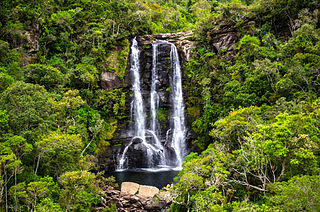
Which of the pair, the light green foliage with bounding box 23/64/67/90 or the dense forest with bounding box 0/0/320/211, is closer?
the dense forest with bounding box 0/0/320/211

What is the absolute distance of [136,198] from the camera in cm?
1744

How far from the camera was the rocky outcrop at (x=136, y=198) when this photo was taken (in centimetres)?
1661

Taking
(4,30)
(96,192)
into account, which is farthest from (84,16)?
(96,192)

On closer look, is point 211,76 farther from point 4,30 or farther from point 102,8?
point 4,30

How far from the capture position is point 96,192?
16156 millimetres

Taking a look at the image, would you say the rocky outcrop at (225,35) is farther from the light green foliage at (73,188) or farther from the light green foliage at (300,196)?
the light green foliage at (73,188)

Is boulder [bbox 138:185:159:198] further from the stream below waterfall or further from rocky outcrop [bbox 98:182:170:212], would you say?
the stream below waterfall

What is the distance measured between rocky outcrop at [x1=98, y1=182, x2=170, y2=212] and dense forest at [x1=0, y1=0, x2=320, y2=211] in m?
1.08

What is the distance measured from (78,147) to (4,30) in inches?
730

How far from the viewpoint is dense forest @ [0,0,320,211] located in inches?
451

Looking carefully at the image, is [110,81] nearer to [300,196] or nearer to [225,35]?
[225,35]

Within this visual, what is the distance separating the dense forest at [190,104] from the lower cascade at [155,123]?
193cm

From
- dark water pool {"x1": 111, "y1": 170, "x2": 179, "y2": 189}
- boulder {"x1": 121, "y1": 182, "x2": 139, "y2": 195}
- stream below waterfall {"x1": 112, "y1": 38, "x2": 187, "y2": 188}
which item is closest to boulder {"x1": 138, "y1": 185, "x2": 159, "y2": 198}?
boulder {"x1": 121, "y1": 182, "x2": 139, "y2": 195}

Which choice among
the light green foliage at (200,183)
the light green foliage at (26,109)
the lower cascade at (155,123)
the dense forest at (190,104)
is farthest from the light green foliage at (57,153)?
the lower cascade at (155,123)
